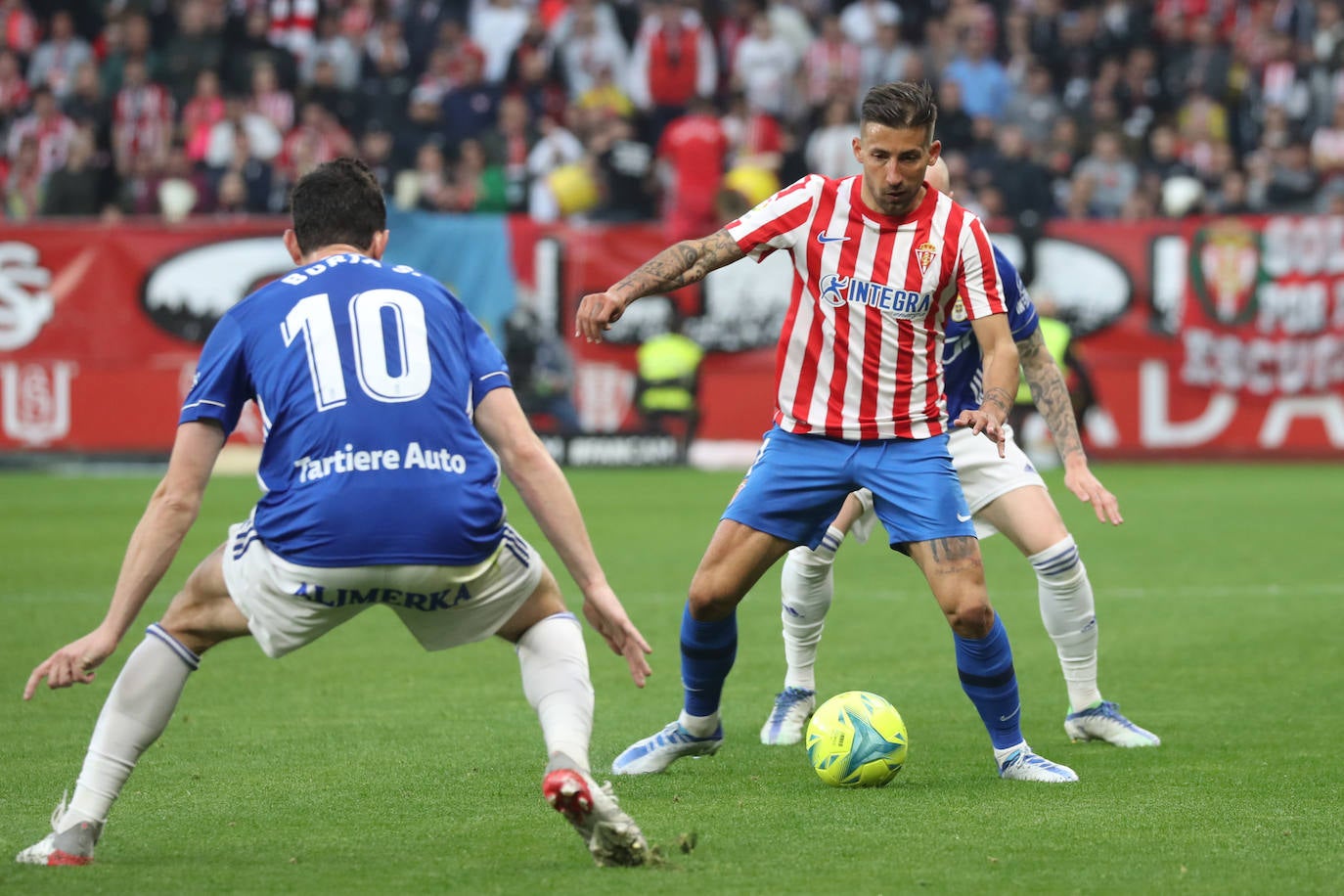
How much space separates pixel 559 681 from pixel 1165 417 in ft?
49.3

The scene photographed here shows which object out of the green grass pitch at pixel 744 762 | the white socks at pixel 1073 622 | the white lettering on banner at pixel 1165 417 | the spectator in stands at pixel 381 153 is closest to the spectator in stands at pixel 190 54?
the spectator in stands at pixel 381 153

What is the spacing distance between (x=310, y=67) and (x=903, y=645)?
1476 cm

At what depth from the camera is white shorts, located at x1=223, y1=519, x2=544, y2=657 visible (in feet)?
15.1

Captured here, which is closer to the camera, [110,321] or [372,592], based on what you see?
[372,592]

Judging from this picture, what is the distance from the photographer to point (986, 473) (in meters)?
6.94

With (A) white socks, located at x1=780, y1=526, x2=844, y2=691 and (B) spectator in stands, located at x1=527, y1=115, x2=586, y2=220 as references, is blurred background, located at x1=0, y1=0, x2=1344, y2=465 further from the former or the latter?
(A) white socks, located at x1=780, y1=526, x2=844, y2=691

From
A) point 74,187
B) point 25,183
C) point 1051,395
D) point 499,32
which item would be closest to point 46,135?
point 25,183

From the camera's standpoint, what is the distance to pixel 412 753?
21.6 feet

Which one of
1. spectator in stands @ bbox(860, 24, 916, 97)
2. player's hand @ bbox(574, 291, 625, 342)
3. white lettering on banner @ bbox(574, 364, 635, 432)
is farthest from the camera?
spectator in stands @ bbox(860, 24, 916, 97)

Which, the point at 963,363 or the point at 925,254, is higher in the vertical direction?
the point at 925,254

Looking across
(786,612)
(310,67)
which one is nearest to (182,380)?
(310,67)

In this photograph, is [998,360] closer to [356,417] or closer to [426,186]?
[356,417]

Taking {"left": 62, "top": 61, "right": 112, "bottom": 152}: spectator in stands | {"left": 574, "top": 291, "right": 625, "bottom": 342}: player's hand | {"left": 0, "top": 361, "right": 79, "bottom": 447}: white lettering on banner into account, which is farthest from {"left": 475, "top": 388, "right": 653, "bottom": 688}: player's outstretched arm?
{"left": 62, "top": 61, "right": 112, "bottom": 152}: spectator in stands

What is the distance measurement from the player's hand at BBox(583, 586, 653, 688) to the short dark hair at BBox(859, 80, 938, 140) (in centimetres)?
187
